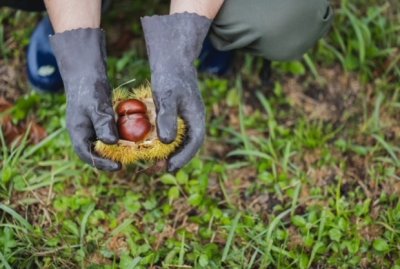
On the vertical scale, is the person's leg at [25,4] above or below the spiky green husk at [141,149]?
above

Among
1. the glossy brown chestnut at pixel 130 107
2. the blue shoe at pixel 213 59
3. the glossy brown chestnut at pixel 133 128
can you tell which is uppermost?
the glossy brown chestnut at pixel 130 107

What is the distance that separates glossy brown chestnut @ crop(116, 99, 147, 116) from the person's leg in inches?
32.7

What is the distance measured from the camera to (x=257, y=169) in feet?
8.66

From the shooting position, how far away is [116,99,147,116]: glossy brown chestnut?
2021mm

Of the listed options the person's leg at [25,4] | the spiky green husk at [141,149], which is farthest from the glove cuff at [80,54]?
the person's leg at [25,4]

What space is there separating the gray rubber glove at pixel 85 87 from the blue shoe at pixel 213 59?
2.65 feet

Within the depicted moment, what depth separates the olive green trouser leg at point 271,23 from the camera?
7.54 ft

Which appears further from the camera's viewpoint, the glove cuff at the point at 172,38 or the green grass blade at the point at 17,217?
the green grass blade at the point at 17,217

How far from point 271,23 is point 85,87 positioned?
834 mm

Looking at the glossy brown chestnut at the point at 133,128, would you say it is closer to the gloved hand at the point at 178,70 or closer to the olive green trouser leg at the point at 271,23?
the gloved hand at the point at 178,70

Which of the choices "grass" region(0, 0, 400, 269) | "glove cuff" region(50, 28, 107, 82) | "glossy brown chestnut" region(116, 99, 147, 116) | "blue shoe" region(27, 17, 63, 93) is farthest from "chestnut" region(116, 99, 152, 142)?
"blue shoe" region(27, 17, 63, 93)

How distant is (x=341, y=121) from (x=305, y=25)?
0.68 meters

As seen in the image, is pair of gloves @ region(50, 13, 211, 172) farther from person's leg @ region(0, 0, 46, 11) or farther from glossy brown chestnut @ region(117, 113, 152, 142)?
person's leg @ region(0, 0, 46, 11)

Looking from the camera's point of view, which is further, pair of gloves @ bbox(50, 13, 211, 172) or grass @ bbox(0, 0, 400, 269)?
grass @ bbox(0, 0, 400, 269)
